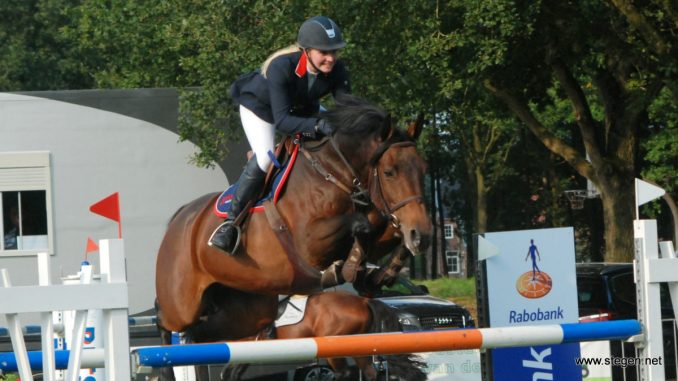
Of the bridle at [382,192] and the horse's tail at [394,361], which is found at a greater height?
the bridle at [382,192]

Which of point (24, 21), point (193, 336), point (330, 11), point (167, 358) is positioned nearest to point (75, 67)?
point (24, 21)

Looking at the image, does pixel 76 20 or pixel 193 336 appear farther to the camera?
pixel 76 20

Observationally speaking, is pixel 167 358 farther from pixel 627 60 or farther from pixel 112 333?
pixel 627 60

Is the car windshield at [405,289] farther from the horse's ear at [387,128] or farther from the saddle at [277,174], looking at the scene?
the horse's ear at [387,128]

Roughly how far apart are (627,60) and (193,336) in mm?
12126

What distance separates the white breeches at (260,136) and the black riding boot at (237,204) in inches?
1.9

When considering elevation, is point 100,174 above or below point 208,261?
above

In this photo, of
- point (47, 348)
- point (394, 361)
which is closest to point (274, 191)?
point (47, 348)

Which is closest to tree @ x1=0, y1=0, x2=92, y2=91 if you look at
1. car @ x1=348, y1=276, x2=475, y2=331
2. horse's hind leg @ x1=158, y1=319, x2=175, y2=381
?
car @ x1=348, y1=276, x2=475, y2=331

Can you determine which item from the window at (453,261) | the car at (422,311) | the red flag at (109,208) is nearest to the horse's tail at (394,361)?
the car at (422,311)

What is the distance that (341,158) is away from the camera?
20.0 feet

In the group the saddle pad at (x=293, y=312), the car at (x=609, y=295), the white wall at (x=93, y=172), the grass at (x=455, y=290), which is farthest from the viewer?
the grass at (x=455, y=290)

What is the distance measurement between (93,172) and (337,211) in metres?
9.73

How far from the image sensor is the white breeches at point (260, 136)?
21.1 feet
